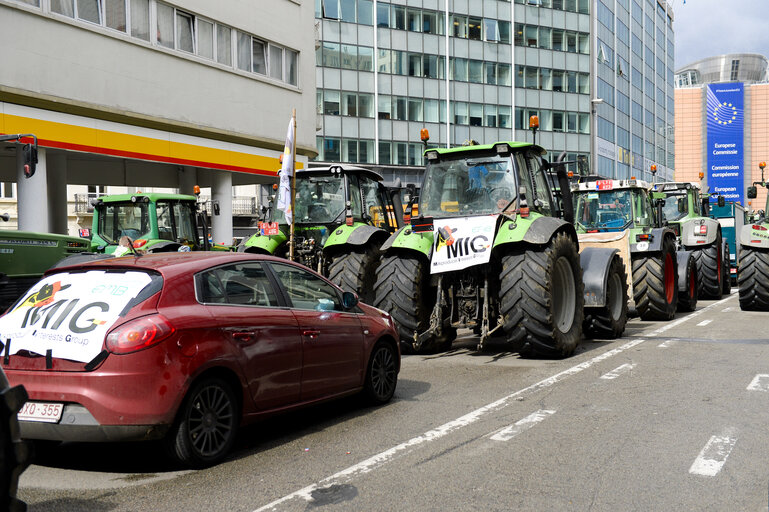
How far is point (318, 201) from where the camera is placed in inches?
499

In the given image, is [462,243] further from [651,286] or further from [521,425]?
[651,286]

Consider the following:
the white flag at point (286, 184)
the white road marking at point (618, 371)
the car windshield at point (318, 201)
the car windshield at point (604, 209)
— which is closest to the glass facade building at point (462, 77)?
the car windshield at point (604, 209)

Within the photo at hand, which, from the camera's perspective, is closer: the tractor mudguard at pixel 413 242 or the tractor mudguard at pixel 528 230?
the tractor mudguard at pixel 528 230

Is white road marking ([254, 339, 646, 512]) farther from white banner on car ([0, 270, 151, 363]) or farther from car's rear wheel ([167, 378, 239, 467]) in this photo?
white banner on car ([0, 270, 151, 363])

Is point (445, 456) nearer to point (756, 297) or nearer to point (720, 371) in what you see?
point (720, 371)

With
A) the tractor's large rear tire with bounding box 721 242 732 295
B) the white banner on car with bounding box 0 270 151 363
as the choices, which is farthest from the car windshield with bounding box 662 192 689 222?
the white banner on car with bounding box 0 270 151 363

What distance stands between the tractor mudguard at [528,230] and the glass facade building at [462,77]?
3557 centimetres

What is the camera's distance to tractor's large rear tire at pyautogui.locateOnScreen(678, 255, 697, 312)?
1580 cm

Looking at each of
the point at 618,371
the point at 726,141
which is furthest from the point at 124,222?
the point at 726,141

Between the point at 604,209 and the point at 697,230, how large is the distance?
514cm

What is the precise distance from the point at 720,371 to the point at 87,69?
15612mm

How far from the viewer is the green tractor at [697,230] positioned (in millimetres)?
18875

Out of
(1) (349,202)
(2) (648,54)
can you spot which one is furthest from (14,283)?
(2) (648,54)

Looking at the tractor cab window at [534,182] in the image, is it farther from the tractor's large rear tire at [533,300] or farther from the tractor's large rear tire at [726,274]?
the tractor's large rear tire at [726,274]
